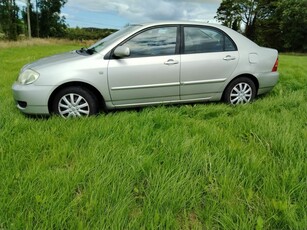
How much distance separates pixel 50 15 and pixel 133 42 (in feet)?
165

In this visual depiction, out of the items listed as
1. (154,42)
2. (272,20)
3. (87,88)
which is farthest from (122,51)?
(272,20)

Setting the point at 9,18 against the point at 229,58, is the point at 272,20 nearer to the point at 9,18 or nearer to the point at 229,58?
the point at 9,18

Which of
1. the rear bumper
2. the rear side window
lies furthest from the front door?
the rear bumper

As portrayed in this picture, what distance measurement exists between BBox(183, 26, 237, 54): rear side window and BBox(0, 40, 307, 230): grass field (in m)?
1.44

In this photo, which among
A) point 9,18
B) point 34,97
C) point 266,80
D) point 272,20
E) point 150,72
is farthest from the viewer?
point 272,20

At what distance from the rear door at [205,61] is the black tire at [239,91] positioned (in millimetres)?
190

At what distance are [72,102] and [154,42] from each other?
1.62 meters

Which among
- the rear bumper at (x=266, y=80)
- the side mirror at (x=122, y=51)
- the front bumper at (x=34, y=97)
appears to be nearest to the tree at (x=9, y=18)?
the front bumper at (x=34, y=97)

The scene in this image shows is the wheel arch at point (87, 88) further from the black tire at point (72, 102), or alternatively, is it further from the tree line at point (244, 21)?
the tree line at point (244, 21)

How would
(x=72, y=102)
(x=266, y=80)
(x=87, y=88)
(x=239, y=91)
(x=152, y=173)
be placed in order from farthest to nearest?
(x=266, y=80) < (x=239, y=91) < (x=87, y=88) < (x=72, y=102) < (x=152, y=173)

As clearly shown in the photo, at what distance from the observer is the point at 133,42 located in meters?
4.08

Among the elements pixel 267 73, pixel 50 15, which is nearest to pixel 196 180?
pixel 267 73

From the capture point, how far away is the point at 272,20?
42625mm

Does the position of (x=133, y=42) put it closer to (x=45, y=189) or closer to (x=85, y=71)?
(x=85, y=71)
